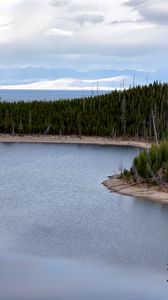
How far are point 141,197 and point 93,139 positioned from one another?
236 ft

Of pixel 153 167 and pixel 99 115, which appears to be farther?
pixel 99 115

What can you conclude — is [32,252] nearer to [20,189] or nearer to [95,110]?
[20,189]

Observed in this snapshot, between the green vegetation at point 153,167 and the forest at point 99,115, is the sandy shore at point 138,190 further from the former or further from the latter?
the forest at point 99,115

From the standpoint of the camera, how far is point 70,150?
117000 mm

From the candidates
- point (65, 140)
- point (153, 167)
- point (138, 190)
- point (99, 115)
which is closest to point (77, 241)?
point (138, 190)

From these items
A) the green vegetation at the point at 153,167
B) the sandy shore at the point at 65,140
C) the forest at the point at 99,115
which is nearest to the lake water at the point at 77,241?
the green vegetation at the point at 153,167

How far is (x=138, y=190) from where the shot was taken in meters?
67.4

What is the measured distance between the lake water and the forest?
57.8 meters

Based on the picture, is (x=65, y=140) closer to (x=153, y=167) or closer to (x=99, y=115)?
(x=99, y=115)

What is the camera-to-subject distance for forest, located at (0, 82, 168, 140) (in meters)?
140

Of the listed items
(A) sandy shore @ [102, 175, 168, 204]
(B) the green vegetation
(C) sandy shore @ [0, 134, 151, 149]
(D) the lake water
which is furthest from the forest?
(A) sandy shore @ [102, 175, 168, 204]

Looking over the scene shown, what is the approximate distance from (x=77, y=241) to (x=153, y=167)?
26.0 m

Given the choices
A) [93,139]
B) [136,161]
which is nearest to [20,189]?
[136,161]

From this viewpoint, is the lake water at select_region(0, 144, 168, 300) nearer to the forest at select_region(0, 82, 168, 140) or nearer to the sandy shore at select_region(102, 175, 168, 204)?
the sandy shore at select_region(102, 175, 168, 204)
